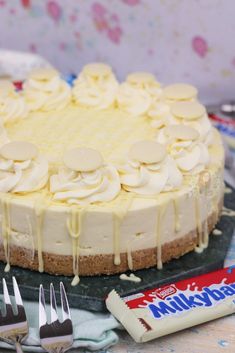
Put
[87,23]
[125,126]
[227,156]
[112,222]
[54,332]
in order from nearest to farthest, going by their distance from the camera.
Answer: [54,332] → [112,222] → [125,126] → [227,156] → [87,23]

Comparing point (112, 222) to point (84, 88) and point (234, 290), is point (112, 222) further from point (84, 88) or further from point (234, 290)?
point (84, 88)

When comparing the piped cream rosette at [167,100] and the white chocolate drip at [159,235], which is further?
the piped cream rosette at [167,100]

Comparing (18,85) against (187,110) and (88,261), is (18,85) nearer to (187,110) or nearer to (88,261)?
(187,110)

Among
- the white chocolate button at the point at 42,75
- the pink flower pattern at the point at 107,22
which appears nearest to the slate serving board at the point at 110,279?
the white chocolate button at the point at 42,75

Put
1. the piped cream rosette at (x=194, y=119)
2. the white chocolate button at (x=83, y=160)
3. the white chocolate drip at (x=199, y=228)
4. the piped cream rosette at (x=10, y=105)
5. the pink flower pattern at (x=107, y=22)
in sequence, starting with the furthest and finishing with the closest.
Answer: the pink flower pattern at (x=107, y=22)
the piped cream rosette at (x=10, y=105)
the piped cream rosette at (x=194, y=119)
the white chocolate drip at (x=199, y=228)
the white chocolate button at (x=83, y=160)

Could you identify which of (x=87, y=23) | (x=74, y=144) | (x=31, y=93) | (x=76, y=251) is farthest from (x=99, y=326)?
(x=87, y=23)

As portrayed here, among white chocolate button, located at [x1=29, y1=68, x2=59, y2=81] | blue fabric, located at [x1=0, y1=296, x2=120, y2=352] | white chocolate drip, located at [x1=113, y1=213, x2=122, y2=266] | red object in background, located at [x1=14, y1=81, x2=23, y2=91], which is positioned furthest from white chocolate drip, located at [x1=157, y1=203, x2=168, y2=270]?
red object in background, located at [x1=14, y1=81, x2=23, y2=91]

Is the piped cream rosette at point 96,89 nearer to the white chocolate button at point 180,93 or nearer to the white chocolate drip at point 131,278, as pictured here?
the white chocolate button at point 180,93
